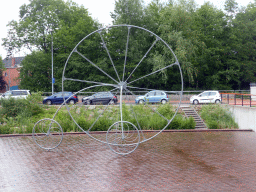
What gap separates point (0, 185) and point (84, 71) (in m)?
34.3

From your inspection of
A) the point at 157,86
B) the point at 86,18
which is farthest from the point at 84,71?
the point at 157,86

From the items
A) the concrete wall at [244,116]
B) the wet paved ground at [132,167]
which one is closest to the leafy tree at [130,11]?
the concrete wall at [244,116]

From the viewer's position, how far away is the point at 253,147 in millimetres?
13734

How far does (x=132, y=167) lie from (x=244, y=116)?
1422 centimetres

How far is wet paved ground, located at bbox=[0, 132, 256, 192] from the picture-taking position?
25.9 ft

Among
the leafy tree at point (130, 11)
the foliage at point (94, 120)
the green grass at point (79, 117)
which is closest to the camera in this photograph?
the foliage at point (94, 120)

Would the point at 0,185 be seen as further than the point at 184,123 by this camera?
No

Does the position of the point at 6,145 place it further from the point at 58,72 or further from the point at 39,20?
the point at 39,20

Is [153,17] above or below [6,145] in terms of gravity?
above

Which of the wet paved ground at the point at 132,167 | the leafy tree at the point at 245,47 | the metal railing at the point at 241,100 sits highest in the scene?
the leafy tree at the point at 245,47

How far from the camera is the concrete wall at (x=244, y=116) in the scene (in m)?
20.2

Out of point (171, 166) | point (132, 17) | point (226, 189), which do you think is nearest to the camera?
point (226, 189)

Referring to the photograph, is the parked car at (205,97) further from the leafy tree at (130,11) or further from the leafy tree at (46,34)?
the leafy tree at (46,34)

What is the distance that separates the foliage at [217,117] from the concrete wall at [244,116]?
0.41m
